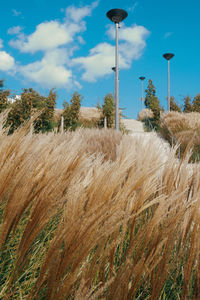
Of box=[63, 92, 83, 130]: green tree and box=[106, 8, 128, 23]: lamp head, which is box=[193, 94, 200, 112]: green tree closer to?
box=[63, 92, 83, 130]: green tree

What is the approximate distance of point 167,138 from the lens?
15828 millimetres

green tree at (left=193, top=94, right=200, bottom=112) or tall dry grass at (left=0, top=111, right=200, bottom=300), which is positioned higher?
green tree at (left=193, top=94, right=200, bottom=112)

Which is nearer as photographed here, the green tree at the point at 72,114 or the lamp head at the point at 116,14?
the lamp head at the point at 116,14

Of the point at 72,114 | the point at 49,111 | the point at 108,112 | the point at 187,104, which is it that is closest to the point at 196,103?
the point at 187,104

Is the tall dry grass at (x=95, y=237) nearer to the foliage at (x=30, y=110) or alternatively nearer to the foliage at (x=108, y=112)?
the foliage at (x=30, y=110)

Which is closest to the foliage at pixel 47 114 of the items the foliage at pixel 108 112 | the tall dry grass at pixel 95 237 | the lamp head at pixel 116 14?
the foliage at pixel 108 112

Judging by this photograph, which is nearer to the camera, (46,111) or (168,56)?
(46,111)

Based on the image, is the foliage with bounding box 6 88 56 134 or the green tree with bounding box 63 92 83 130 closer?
the foliage with bounding box 6 88 56 134

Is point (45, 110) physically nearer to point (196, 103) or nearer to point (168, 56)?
point (168, 56)

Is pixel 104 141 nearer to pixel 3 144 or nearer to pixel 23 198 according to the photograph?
pixel 3 144

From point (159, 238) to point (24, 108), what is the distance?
61.6ft

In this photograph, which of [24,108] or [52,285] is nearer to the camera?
[52,285]

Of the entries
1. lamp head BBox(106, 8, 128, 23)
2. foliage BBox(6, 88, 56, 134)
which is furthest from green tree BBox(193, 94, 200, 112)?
lamp head BBox(106, 8, 128, 23)

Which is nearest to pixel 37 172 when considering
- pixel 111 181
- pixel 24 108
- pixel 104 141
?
pixel 111 181
